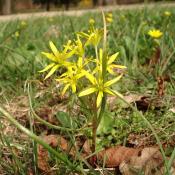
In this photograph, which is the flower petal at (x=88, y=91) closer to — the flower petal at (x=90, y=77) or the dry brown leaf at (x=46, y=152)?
the flower petal at (x=90, y=77)

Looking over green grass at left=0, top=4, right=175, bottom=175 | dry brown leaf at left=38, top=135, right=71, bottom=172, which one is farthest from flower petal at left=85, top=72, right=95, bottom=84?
dry brown leaf at left=38, top=135, right=71, bottom=172

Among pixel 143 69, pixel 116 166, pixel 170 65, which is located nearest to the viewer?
pixel 116 166

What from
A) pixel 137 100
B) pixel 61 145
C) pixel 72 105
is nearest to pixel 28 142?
pixel 61 145

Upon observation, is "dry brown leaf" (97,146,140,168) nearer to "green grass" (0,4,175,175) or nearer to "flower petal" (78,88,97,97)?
"green grass" (0,4,175,175)

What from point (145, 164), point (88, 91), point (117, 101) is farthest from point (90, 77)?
point (117, 101)

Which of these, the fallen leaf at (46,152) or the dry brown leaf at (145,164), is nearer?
the dry brown leaf at (145,164)

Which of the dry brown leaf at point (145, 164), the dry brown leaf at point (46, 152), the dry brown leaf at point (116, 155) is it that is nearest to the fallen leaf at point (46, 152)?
the dry brown leaf at point (46, 152)

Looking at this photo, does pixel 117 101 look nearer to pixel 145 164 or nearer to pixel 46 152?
pixel 46 152

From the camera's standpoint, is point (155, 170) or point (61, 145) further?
point (61, 145)

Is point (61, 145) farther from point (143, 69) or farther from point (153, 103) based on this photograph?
point (143, 69)
